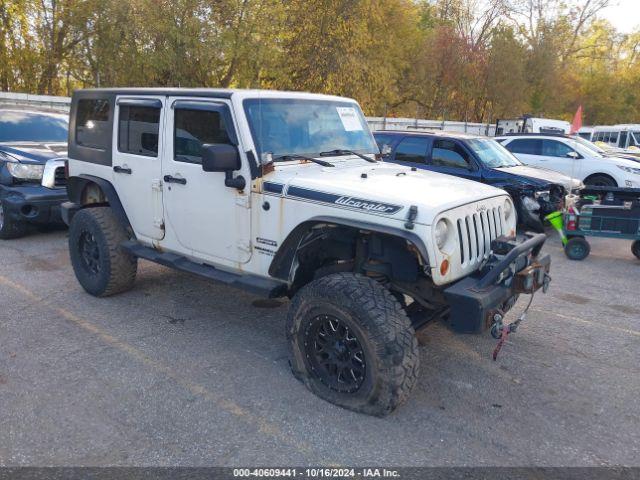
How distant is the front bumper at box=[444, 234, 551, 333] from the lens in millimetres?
3139

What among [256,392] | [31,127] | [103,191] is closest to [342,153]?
[256,392]

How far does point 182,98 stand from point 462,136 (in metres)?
6.13

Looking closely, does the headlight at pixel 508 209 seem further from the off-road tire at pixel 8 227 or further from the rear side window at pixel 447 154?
the off-road tire at pixel 8 227

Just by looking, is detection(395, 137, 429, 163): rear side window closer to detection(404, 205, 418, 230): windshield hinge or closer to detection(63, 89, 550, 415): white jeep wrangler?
detection(63, 89, 550, 415): white jeep wrangler

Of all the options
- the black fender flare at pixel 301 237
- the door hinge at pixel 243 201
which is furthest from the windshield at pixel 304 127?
the black fender flare at pixel 301 237

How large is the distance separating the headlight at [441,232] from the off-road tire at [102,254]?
312 centimetres

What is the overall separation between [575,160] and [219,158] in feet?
35.2

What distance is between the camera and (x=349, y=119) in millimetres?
4773

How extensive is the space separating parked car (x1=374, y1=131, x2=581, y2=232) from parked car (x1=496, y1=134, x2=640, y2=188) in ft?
8.89

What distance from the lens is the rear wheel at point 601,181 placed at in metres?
11.6

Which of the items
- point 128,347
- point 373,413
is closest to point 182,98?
point 128,347

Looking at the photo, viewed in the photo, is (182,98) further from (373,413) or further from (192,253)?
(373,413)

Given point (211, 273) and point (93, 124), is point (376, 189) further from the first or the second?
point (93, 124)

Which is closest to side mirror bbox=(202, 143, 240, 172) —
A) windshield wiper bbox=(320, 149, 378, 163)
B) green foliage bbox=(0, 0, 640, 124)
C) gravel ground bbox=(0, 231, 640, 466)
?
windshield wiper bbox=(320, 149, 378, 163)
